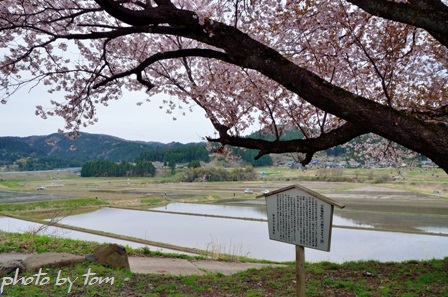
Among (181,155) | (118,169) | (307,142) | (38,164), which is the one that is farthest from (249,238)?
(38,164)

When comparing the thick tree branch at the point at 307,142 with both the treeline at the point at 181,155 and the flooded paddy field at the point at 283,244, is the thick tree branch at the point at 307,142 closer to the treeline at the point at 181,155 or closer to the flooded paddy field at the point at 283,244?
the flooded paddy field at the point at 283,244

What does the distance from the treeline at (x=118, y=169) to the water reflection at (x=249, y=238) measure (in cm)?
3934

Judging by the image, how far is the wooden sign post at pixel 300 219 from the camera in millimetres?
3211

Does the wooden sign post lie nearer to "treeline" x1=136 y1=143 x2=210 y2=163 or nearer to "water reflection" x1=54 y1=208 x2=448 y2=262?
"water reflection" x1=54 y1=208 x2=448 y2=262

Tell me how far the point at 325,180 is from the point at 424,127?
3848cm

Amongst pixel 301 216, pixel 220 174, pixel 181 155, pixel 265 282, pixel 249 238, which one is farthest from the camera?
pixel 181 155

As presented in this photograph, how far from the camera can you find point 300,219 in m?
3.38

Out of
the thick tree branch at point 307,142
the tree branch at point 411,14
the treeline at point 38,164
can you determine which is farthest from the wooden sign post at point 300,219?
the treeline at point 38,164

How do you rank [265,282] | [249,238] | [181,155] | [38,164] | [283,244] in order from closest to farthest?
[265,282] → [283,244] → [249,238] → [181,155] → [38,164]

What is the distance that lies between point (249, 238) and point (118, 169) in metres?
50.6

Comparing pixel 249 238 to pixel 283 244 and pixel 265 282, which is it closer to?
pixel 283 244

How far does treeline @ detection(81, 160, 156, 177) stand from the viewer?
197 feet

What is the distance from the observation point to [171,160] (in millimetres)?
59281

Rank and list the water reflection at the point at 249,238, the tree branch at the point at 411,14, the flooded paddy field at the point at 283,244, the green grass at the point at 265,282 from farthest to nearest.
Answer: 1. the flooded paddy field at the point at 283,244
2. the water reflection at the point at 249,238
3. the green grass at the point at 265,282
4. the tree branch at the point at 411,14
